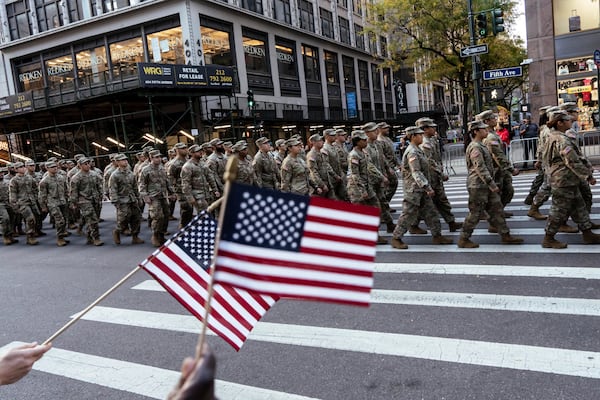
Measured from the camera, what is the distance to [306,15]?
41.5 m

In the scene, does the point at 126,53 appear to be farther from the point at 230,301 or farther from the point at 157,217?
the point at 230,301

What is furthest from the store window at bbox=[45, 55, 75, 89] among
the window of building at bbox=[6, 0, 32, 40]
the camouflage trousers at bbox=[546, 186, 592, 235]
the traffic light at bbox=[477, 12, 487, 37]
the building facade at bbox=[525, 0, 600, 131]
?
the camouflage trousers at bbox=[546, 186, 592, 235]

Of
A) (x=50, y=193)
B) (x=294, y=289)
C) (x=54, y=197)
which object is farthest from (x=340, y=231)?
(x=50, y=193)

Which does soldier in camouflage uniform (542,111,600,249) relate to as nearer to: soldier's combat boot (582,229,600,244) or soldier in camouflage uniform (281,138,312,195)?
soldier's combat boot (582,229,600,244)

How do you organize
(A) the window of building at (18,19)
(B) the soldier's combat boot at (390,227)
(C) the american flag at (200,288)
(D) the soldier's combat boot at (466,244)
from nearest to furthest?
(C) the american flag at (200,288), (D) the soldier's combat boot at (466,244), (B) the soldier's combat boot at (390,227), (A) the window of building at (18,19)

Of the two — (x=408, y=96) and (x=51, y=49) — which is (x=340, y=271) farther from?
(x=408, y=96)

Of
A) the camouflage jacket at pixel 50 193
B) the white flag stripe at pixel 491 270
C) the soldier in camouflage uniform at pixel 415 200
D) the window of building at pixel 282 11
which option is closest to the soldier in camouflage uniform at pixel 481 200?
the soldier in camouflage uniform at pixel 415 200

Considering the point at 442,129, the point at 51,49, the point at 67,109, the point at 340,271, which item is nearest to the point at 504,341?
the point at 340,271

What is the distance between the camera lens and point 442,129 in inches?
2987

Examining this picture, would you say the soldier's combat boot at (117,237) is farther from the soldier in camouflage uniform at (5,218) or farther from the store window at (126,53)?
the store window at (126,53)

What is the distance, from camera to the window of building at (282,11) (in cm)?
3738

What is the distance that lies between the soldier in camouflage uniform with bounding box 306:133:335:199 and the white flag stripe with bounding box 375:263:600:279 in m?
3.23

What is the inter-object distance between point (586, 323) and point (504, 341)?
0.91 metres

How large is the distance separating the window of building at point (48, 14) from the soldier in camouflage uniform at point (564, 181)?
35.5m
